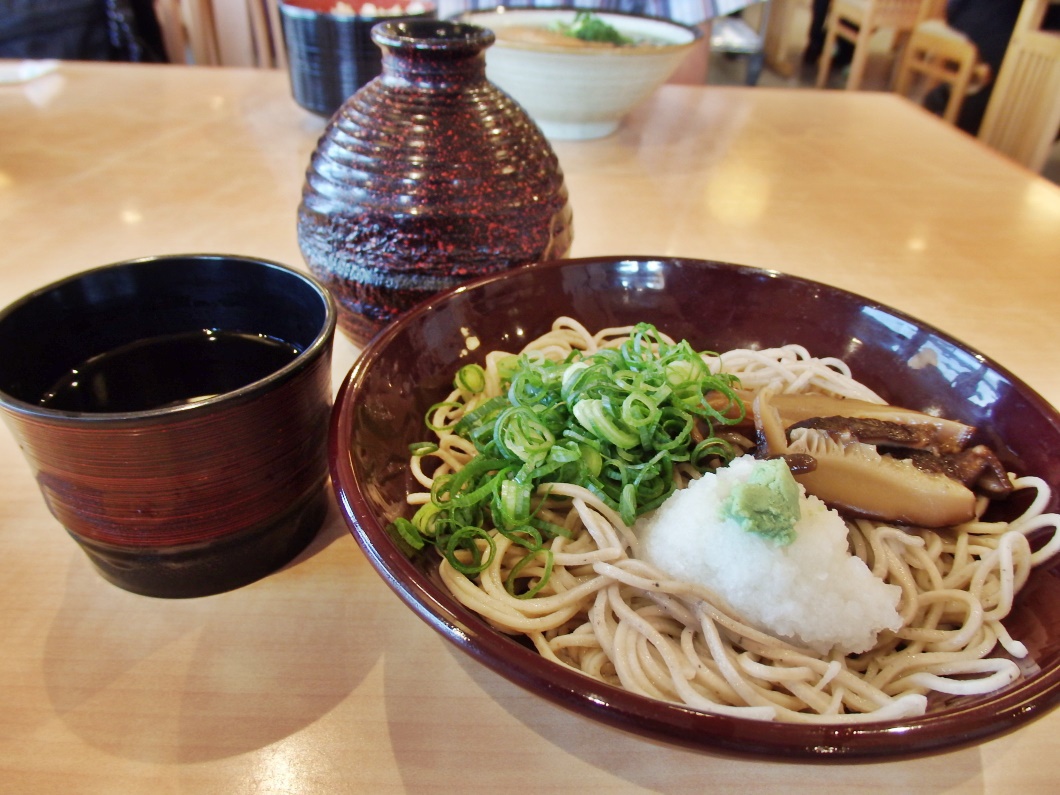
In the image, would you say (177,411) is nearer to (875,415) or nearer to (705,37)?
(875,415)

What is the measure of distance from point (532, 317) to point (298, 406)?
0.39 m

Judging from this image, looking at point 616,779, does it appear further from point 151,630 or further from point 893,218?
point 893,218

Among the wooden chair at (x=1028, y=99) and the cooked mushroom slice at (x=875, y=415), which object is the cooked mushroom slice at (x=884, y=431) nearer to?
the cooked mushroom slice at (x=875, y=415)

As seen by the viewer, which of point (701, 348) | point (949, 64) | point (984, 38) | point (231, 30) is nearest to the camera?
point (701, 348)

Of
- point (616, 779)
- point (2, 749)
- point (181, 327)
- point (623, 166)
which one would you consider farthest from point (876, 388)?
point (623, 166)

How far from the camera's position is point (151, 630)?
2.32 ft

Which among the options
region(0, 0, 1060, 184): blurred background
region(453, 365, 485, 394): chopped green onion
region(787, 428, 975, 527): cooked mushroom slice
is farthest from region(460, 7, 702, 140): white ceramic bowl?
region(787, 428, 975, 527): cooked mushroom slice

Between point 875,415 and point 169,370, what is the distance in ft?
2.62

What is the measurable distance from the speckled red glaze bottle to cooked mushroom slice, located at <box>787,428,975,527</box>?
1.58 feet

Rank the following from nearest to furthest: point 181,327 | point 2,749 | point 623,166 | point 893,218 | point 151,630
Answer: point 2,749, point 151,630, point 181,327, point 893,218, point 623,166

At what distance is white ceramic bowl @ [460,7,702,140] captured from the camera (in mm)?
1638

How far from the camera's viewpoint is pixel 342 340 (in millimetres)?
1142

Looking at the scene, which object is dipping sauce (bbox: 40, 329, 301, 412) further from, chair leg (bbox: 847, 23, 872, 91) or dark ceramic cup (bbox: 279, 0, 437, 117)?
chair leg (bbox: 847, 23, 872, 91)

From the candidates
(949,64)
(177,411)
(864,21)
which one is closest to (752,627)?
(177,411)
